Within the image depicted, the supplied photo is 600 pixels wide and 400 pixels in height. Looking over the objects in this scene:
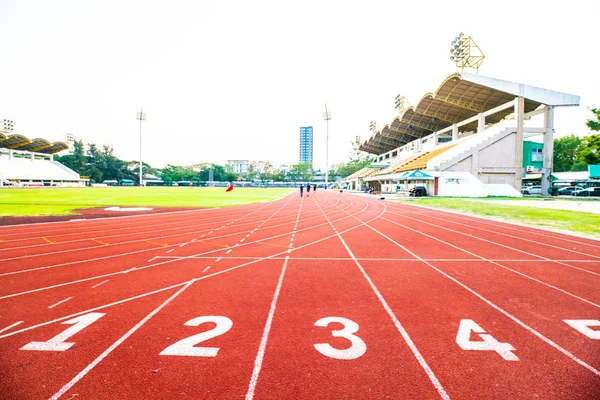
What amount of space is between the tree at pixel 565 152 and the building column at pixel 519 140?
47.0m

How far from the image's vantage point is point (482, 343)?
372 cm

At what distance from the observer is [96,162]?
121 metres

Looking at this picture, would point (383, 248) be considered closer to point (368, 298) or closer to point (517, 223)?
point (368, 298)

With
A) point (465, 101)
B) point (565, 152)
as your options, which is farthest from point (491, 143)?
point (565, 152)

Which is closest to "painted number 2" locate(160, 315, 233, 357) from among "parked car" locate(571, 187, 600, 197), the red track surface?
the red track surface

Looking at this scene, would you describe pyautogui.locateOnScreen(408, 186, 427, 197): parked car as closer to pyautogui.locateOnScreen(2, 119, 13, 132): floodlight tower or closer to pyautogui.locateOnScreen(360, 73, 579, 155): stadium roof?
pyautogui.locateOnScreen(360, 73, 579, 155): stadium roof

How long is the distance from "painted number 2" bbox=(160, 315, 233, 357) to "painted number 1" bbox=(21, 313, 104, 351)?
48.5 inches

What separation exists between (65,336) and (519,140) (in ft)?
154

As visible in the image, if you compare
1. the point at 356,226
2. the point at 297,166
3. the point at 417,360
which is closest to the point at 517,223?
the point at 356,226

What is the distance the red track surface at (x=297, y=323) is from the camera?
2.95m

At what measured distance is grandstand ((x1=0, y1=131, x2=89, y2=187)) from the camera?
76125 mm

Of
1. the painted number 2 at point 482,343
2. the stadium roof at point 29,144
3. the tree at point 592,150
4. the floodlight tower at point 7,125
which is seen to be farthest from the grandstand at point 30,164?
the tree at point 592,150

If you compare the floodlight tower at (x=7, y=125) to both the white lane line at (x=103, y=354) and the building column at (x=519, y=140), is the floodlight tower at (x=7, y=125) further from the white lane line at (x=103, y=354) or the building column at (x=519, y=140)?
the white lane line at (x=103, y=354)

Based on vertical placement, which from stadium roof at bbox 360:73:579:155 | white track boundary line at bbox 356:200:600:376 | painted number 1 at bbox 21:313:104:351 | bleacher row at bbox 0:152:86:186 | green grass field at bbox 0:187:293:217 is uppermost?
stadium roof at bbox 360:73:579:155
